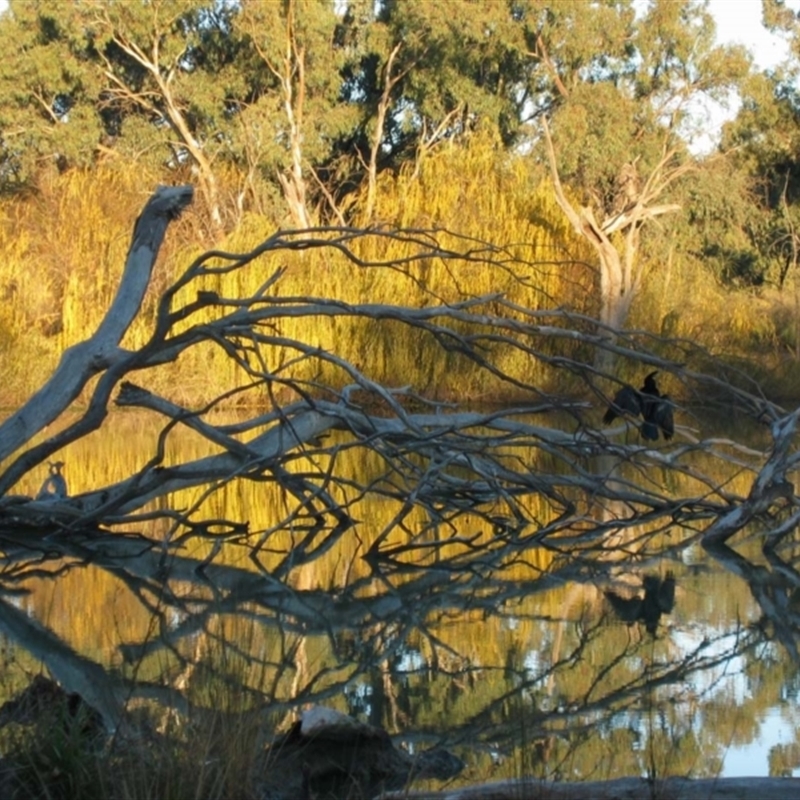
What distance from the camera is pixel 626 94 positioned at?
86.0 ft

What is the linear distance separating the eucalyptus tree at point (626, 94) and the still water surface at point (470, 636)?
17.1 metres

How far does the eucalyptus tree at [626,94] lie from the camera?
25344 mm

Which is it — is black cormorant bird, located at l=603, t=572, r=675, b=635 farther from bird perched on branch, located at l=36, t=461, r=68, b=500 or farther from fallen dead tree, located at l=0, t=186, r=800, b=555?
bird perched on branch, located at l=36, t=461, r=68, b=500

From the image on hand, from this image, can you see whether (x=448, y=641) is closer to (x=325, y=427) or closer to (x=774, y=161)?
(x=325, y=427)

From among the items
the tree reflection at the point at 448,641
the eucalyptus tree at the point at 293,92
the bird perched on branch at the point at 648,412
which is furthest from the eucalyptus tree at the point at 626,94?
the tree reflection at the point at 448,641

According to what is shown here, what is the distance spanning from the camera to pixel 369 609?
6441 millimetres

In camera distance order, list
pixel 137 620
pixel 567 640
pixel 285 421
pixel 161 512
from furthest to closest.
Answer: pixel 161 512, pixel 285 421, pixel 137 620, pixel 567 640

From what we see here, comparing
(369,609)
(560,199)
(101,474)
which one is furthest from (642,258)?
(369,609)

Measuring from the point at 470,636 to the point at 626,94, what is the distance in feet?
71.0

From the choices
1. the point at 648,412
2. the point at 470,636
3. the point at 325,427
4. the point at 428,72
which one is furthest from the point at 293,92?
the point at 470,636

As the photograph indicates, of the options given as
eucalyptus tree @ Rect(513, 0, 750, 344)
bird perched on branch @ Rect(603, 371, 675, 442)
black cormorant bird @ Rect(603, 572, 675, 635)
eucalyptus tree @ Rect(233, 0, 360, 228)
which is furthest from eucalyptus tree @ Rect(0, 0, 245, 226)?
black cormorant bird @ Rect(603, 572, 675, 635)

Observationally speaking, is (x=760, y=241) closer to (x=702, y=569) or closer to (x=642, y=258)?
(x=642, y=258)

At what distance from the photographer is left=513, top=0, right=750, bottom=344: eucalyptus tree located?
25344 mm

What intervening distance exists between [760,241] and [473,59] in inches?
310
